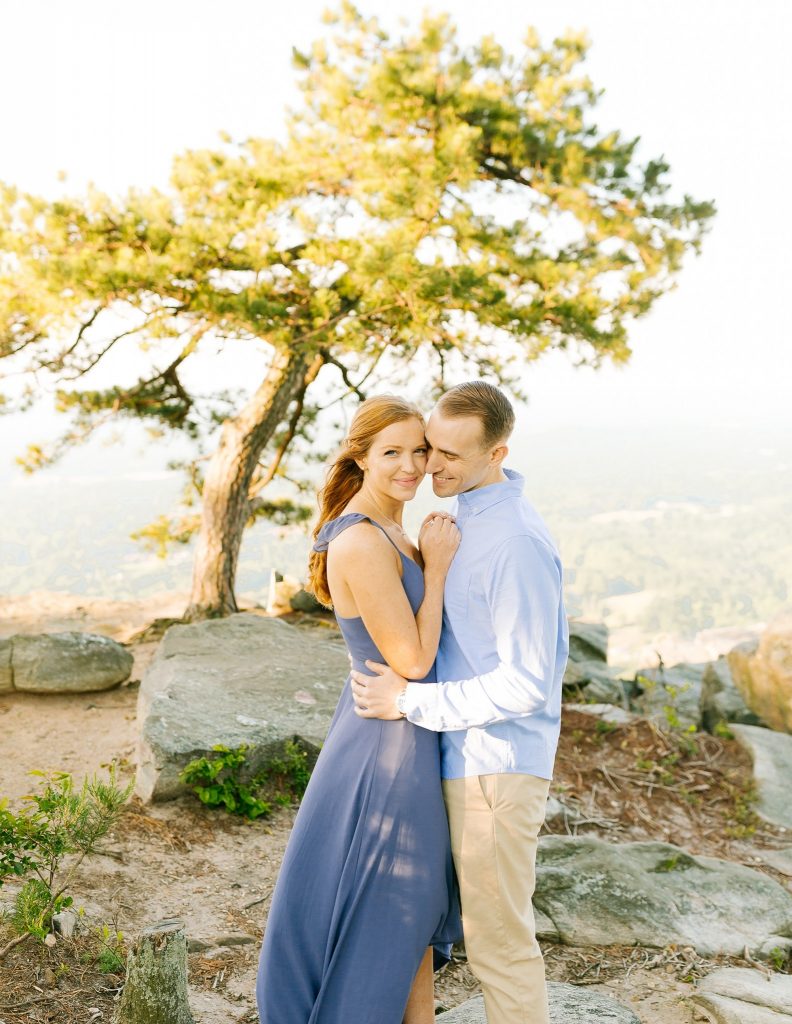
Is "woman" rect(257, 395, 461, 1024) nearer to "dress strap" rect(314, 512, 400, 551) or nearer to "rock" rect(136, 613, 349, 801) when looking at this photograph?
"dress strap" rect(314, 512, 400, 551)

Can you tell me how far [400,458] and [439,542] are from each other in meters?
0.25

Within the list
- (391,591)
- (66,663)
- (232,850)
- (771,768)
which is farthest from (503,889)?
(66,663)

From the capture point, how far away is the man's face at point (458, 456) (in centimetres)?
225

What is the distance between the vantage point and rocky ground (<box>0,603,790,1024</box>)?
2.89 metres

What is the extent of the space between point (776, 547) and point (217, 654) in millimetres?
63894

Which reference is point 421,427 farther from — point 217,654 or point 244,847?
point 217,654

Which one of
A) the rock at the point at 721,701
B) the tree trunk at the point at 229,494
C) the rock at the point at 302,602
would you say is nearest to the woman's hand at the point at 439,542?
the rock at the point at 721,701

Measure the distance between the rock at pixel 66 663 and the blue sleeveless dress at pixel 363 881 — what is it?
516cm

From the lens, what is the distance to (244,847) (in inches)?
168

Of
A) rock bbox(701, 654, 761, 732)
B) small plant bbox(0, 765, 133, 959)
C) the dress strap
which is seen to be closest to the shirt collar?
the dress strap

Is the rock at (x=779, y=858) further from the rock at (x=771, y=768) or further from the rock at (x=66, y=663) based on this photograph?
the rock at (x=66, y=663)

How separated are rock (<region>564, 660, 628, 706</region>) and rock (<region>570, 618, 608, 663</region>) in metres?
0.40

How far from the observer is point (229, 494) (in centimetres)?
932

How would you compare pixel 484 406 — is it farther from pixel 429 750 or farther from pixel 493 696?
pixel 429 750
